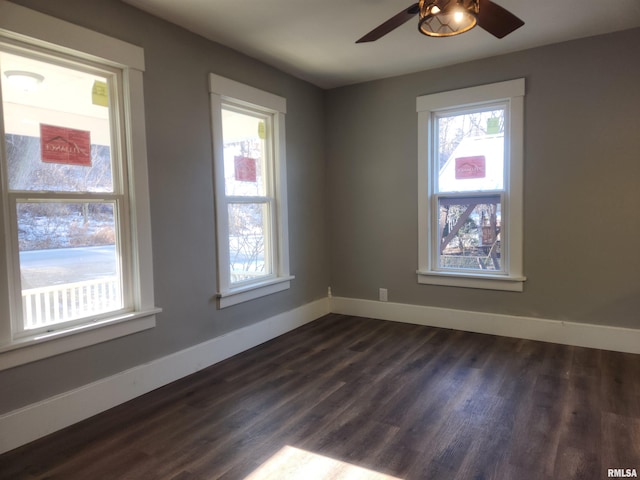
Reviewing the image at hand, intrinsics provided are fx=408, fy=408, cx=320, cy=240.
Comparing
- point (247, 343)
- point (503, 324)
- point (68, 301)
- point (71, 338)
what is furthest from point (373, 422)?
A: point (503, 324)

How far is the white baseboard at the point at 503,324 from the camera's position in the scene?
3.36 meters

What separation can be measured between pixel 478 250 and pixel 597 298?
1.03 m

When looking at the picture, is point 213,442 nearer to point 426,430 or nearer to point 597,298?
point 426,430

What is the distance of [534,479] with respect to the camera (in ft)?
5.99

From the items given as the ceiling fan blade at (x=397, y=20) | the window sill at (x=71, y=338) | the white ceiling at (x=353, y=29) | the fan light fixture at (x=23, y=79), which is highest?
the white ceiling at (x=353, y=29)

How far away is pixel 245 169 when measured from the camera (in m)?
3.70

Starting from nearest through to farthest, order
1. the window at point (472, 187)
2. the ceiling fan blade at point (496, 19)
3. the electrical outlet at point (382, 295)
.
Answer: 1. the ceiling fan blade at point (496, 19)
2. the window at point (472, 187)
3. the electrical outlet at point (382, 295)

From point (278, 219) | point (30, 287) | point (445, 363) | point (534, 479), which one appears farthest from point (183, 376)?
point (534, 479)

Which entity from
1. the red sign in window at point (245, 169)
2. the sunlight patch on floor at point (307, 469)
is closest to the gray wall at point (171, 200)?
the red sign in window at point (245, 169)

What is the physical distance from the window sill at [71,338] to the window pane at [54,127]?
823 mm

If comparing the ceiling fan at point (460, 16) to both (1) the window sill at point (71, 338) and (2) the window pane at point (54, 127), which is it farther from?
(1) the window sill at point (71, 338)

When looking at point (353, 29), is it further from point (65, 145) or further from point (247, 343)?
point (247, 343)

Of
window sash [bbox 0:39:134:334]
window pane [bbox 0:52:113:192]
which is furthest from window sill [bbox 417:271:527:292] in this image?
window pane [bbox 0:52:113:192]

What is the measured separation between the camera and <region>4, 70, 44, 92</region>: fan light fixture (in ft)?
7.19
